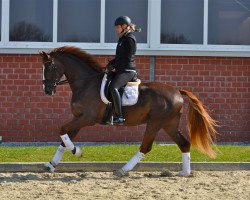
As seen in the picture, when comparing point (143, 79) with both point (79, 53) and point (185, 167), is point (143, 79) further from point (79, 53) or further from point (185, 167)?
point (185, 167)

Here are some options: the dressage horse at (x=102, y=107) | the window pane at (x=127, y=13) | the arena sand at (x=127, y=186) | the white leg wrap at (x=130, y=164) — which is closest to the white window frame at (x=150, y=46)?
the window pane at (x=127, y=13)

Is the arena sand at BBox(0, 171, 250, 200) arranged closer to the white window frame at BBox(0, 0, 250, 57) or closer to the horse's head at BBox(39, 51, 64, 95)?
the horse's head at BBox(39, 51, 64, 95)

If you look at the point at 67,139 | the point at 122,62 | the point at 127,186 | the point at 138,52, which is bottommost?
the point at 127,186

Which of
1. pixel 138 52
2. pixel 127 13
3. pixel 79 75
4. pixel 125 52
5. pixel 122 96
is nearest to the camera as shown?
pixel 125 52

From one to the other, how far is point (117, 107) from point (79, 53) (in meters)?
1.07

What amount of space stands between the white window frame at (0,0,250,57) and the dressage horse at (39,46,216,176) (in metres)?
3.70

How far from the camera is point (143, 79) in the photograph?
1323 centimetres

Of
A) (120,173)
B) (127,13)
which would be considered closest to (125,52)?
(120,173)

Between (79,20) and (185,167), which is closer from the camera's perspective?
(185,167)

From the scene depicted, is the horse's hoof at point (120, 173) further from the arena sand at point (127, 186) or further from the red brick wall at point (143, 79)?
the red brick wall at point (143, 79)

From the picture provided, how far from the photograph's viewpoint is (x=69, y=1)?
43.2 feet

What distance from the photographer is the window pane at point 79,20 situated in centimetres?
1320

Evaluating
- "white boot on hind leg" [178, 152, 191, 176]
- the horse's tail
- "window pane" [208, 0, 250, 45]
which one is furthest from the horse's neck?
"window pane" [208, 0, 250, 45]

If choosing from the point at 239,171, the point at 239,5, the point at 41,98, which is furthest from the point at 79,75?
the point at 239,5
